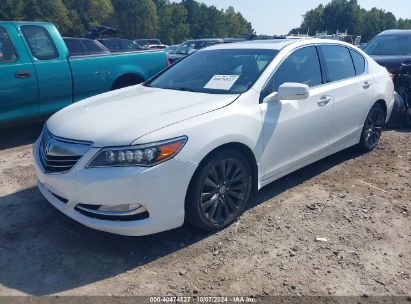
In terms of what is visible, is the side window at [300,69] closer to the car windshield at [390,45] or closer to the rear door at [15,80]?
the rear door at [15,80]

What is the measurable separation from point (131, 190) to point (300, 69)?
7.83ft

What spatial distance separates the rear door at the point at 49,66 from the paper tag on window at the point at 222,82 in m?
3.22

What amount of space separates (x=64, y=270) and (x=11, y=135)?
4.35 metres

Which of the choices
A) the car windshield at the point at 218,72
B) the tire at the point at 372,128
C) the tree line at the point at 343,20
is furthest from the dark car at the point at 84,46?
the tree line at the point at 343,20

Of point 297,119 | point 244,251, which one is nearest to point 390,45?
point 297,119

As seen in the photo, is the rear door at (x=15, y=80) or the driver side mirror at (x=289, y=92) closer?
the driver side mirror at (x=289, y=92)

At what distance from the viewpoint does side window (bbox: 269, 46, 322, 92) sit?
413 centimetres

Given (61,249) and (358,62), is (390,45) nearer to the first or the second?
(358,62)

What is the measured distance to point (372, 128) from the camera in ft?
18.9

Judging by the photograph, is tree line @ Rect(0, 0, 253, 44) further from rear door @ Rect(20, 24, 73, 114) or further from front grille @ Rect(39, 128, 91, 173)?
front grille @ Rect(39, 128, 91, 173)

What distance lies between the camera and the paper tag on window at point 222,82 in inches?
158

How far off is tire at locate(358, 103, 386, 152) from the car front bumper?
3.26 meters

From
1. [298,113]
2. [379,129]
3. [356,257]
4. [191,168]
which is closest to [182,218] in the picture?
[191,168]

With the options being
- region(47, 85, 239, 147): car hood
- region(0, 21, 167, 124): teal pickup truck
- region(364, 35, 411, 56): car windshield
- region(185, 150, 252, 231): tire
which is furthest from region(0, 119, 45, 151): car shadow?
region(364, 35, 411, 56): car windshield
